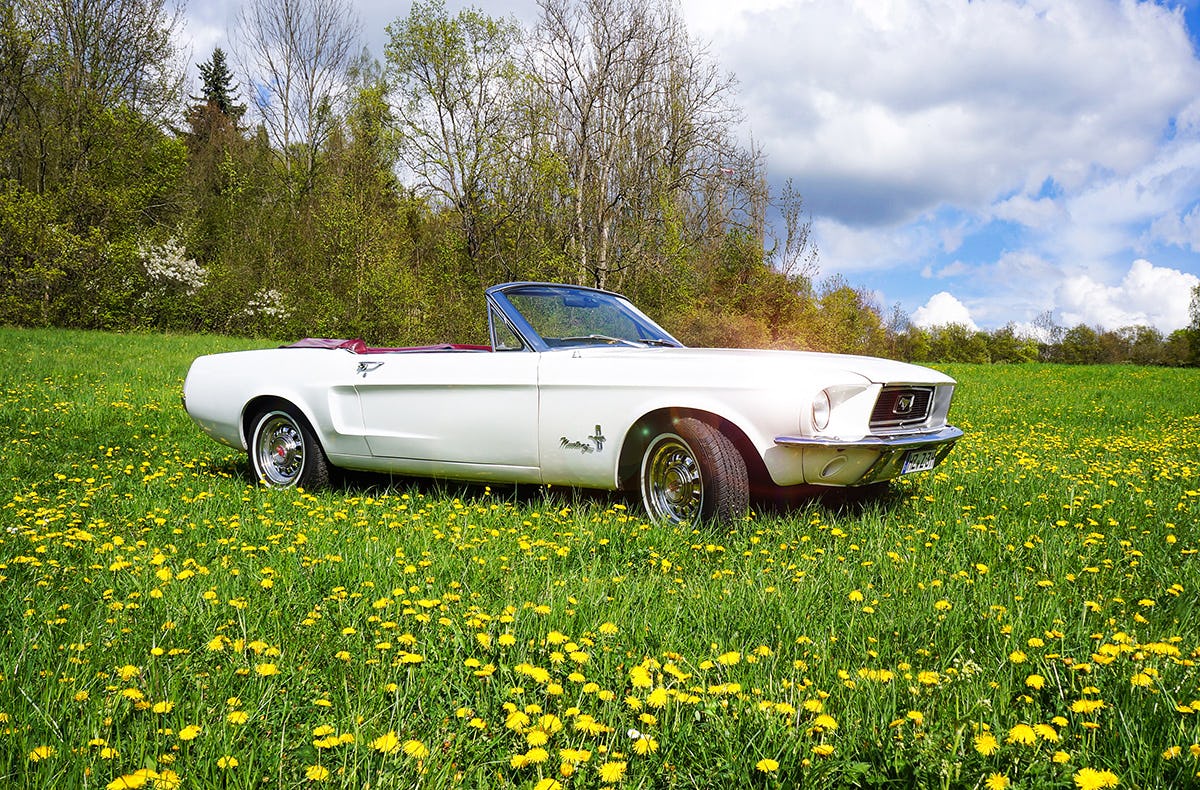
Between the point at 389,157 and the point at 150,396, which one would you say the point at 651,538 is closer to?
the point at 150,396

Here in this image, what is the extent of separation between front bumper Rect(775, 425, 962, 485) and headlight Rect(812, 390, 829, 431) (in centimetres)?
7

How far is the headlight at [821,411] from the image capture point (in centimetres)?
340

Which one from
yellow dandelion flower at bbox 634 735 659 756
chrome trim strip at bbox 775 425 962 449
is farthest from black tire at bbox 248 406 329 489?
yellow dandelion flower at bbox 634 735 659 756

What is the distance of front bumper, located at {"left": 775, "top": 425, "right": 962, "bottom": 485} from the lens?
11.2ft

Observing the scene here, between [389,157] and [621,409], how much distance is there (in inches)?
882

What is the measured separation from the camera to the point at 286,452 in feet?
17.4

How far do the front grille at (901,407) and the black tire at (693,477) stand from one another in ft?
2.36

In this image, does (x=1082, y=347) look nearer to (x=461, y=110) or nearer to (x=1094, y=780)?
(x=461, y=110)

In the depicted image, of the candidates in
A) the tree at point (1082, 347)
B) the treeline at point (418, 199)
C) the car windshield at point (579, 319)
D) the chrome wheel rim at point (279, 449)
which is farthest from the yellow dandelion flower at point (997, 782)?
the tree at point (1082, 347)

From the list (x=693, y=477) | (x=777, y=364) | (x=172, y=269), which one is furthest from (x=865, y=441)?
(x=172, y=269)

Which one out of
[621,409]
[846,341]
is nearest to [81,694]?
[621,409]

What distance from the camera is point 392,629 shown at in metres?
2.44

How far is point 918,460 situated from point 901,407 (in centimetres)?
30

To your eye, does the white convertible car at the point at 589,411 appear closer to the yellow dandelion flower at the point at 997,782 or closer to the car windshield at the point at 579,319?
the car windshield at the point at 579,319
